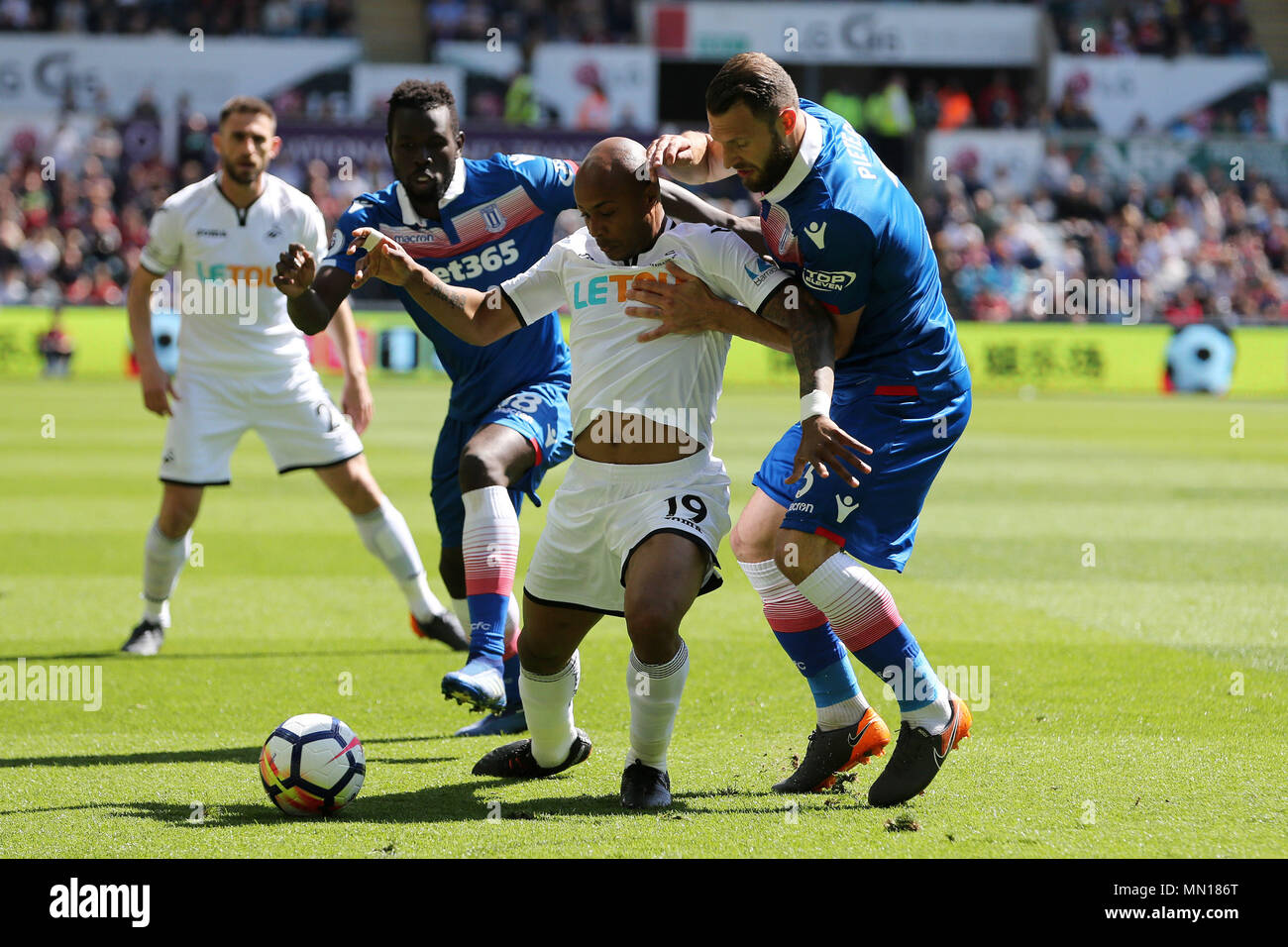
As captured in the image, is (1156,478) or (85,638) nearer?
(85,638)

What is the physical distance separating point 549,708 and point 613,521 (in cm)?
72

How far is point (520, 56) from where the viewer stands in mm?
32625

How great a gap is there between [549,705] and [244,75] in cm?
2991

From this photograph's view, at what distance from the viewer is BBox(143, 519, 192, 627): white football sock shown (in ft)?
24.5

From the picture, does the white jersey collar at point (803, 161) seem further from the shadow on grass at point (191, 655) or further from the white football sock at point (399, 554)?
the shadow on grass at point (191, 655)

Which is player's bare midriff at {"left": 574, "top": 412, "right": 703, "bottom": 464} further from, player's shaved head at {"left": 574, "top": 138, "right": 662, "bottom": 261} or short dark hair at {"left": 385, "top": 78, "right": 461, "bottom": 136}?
short dark hair at {"left": 385, "top": 78, "right": 461, "bottom": 136}

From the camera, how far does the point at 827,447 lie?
4.33m

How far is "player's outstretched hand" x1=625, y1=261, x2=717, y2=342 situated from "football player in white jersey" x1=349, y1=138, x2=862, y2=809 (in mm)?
60

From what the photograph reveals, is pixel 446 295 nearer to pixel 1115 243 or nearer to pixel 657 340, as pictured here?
pixel 657 340

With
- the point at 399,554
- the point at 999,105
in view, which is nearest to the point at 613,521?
the point at 399,554

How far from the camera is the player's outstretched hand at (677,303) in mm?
4566

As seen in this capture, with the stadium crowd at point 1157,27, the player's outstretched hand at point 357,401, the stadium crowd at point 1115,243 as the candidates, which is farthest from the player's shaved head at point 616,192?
the stadium crowd at point 1157,27
